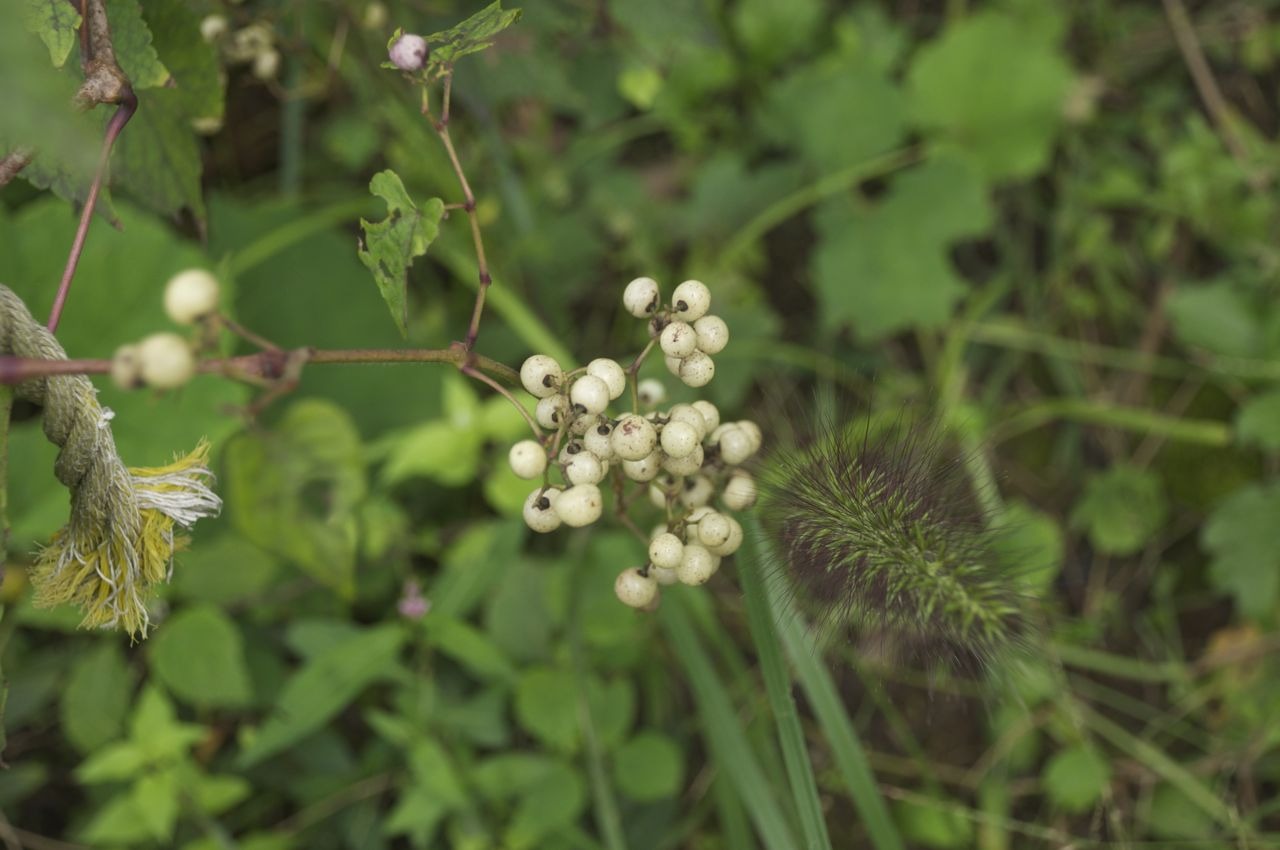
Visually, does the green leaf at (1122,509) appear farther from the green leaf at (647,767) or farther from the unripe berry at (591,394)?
the unripe berry at (591,394)

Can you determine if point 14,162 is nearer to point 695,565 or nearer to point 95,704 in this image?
point 695,565

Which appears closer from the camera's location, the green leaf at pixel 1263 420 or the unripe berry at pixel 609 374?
the unripe berry at pixel 609 374

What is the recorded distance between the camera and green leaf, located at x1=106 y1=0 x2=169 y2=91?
0.94m

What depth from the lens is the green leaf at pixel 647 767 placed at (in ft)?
5.24

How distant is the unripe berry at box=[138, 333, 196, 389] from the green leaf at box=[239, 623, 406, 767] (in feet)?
3.56

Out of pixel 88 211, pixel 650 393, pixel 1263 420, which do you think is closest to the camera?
pixel 88 211

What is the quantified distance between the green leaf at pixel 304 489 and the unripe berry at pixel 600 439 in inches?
23.5

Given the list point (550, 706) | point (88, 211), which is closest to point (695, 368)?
point (88, 211)

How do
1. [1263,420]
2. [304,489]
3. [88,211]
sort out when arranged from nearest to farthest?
[88,211] → [304,489] → [1263,420]

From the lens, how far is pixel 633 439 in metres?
0.80

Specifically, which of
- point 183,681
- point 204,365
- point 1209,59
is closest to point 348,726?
point 183,681

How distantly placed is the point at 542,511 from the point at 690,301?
0.23 m

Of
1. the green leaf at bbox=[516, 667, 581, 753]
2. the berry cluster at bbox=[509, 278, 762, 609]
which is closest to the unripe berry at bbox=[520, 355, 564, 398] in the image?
the berry cluster at bbox=[509, 278, 762, 609]

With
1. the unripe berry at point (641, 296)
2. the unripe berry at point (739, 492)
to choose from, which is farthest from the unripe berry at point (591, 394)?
the unripe berry at point (739, 492)
